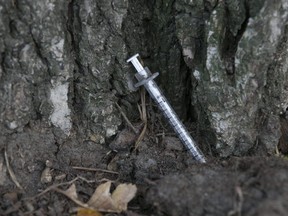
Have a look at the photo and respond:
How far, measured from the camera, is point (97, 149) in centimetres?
279

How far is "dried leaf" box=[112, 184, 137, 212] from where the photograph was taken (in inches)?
93.8

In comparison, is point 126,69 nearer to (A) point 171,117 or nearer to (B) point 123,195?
(A) point 171,117

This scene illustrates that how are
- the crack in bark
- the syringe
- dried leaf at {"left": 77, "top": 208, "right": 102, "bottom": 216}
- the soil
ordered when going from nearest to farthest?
the soil, dried leaf at {"left": 77, "top": 208, "right": 102, "bottom": 216}, the crack in bark, the syringe

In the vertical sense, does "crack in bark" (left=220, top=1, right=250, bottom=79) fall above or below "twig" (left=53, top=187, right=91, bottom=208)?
above

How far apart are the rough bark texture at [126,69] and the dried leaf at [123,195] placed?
0.39m

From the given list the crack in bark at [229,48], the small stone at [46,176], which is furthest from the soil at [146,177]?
the crack in bark at [229,48]

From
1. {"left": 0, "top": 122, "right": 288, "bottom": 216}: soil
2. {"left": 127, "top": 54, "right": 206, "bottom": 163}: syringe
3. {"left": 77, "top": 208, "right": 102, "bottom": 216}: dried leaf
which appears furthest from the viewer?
{"left": 127, "top": 54, "right": 206, "bottom": 163}: syringe

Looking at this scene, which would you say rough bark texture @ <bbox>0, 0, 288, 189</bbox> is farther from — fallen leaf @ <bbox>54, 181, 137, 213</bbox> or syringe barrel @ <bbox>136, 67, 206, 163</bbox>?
fallen leaf @ <bbox>54, 181, 137, 213</bbox>

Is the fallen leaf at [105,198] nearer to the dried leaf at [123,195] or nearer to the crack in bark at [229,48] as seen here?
the dried leaf at [123,195]

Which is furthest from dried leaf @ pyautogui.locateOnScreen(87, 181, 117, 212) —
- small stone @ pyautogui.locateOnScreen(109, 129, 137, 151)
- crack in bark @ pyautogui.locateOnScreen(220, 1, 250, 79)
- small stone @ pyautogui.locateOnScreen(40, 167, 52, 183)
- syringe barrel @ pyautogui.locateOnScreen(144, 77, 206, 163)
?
crack in bark @ pyautogui.locateOnScreen(220, 1, 250, 79)

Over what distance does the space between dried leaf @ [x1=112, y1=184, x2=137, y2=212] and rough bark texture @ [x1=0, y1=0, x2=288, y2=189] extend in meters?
0.39

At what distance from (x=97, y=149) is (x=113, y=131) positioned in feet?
0.49

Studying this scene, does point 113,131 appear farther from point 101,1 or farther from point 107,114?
point 101,1

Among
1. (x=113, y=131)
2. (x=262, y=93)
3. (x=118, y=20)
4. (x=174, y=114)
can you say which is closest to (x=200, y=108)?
(x=174, y=114)
